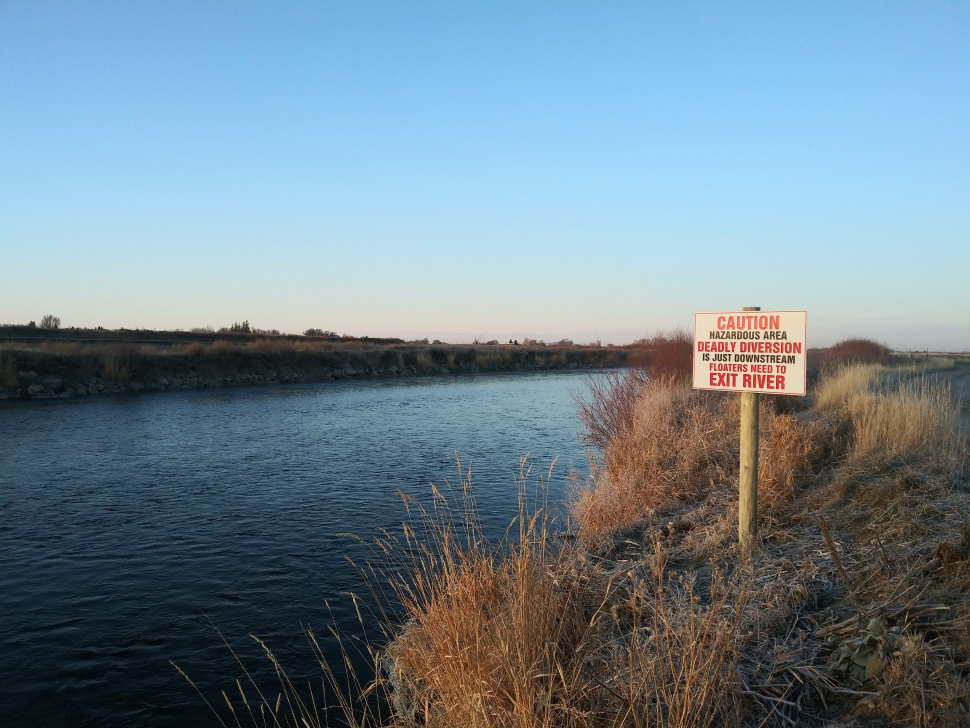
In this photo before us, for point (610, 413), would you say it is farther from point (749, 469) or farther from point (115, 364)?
point (115, 364)

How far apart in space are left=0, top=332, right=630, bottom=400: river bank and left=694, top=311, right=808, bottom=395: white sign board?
29742mm

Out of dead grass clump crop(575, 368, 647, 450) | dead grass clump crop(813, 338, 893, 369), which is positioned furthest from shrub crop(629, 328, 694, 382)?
dead grass clump crop(813, 338, 893, 369)

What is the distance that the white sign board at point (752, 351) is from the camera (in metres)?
5.46

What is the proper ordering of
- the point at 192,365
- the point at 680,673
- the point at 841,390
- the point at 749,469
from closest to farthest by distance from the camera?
the point at 680,673 < the point at 749,469 < the point at 841,390 < the point at 192,365

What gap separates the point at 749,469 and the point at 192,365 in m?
35.3

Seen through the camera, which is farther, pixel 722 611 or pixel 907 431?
pixel 907 431

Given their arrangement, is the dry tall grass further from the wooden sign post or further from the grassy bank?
the wooden sign post

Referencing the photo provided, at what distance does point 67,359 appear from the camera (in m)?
29.8

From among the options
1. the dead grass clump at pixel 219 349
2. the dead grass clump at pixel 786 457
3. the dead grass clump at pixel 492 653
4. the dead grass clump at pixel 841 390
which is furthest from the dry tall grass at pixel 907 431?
the dead grass clump at pixel 219 349

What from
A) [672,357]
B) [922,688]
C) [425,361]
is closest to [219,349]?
[425,361]

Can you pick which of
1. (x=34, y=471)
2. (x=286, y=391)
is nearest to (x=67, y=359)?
(x=286, y=391)

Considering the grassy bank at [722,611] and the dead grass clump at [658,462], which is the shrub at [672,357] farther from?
the grassy bank at [722,611]

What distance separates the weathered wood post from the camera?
19.7 ft

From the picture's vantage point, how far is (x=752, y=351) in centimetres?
582
